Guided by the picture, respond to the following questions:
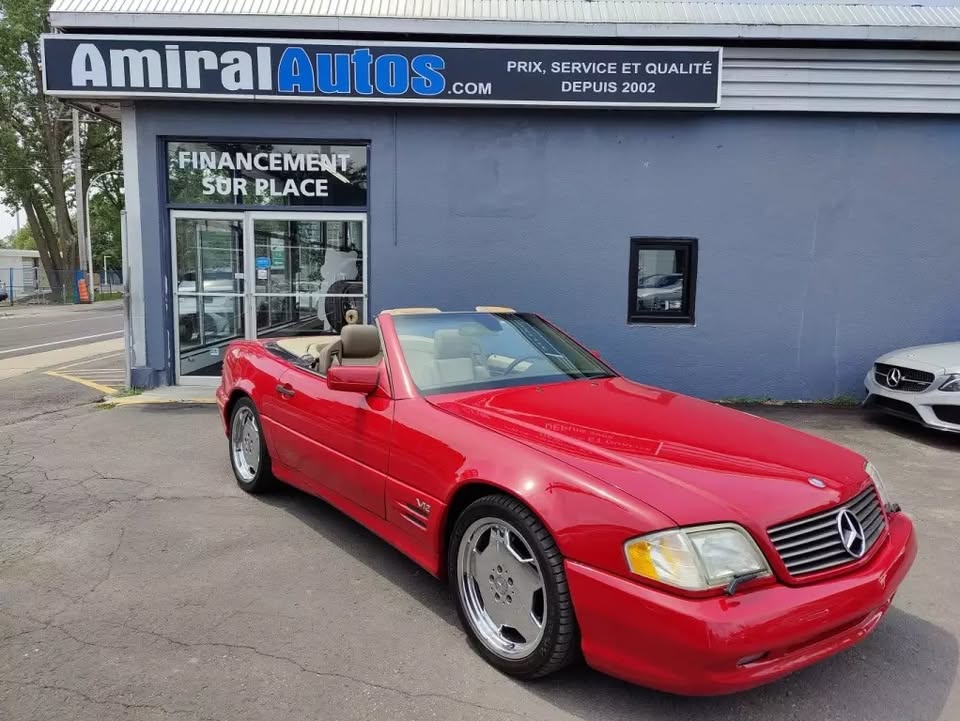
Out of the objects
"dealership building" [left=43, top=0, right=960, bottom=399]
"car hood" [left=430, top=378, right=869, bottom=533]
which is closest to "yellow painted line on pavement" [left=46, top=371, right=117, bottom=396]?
"dealership building" [left=43, top=0, right=960, bottom=399]

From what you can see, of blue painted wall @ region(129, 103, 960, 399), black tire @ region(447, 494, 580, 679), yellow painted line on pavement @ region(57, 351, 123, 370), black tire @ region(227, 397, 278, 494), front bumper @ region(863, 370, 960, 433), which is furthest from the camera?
yellow painted line on pavement @ region(57, 351, 123, 370)

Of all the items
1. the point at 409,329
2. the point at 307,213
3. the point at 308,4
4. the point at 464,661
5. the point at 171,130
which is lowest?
the point at 464,661

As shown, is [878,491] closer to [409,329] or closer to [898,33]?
[409,329]

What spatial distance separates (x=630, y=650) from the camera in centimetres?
232

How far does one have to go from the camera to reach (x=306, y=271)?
906 cm

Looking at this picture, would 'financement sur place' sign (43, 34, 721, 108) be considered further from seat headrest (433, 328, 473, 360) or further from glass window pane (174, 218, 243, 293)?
seat headrest (433, 328, 473, 360)

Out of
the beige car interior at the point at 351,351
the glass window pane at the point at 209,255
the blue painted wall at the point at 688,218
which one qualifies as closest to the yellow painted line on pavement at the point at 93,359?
the glass window pane at the point at 209,255

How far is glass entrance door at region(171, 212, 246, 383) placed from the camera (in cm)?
898

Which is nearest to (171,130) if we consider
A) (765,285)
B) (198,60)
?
(198,60)

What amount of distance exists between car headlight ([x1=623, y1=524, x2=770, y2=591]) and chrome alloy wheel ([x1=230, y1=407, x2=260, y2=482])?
3.24 meters

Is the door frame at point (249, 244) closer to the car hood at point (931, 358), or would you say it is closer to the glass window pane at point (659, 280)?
the glass window pane at point (659, 280)

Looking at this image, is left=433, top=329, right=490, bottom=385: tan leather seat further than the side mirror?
Yes

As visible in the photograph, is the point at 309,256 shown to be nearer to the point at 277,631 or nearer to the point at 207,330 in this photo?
the point at 207,330

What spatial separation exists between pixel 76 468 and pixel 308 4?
6.04 meters
